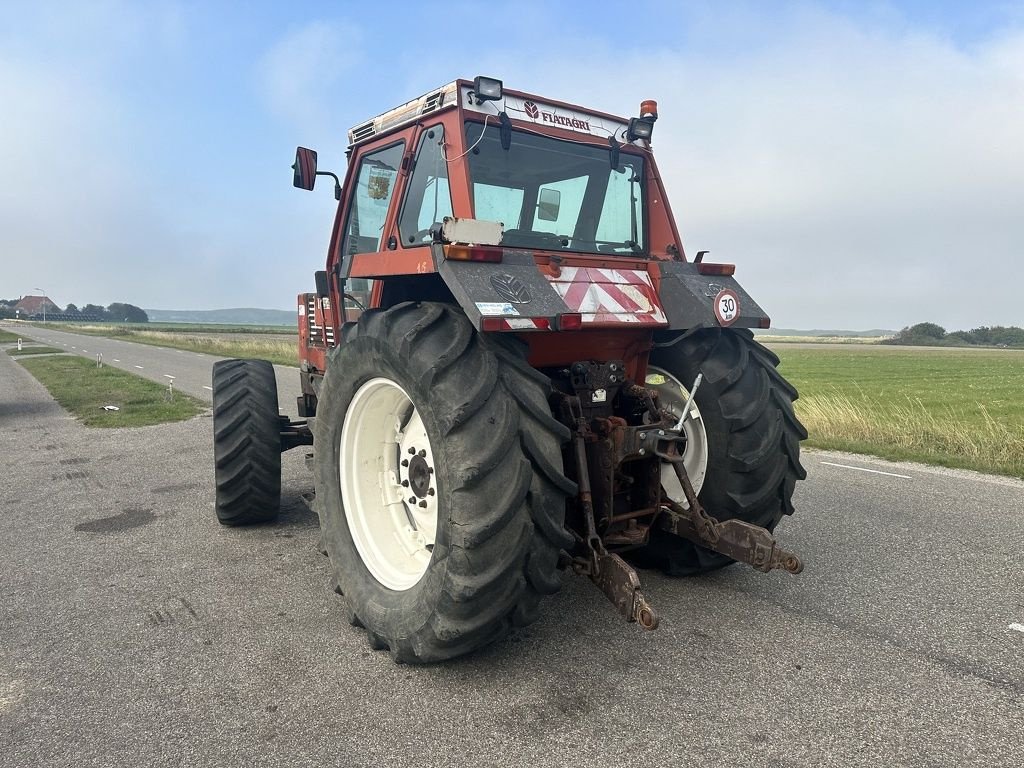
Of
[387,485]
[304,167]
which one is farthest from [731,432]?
[304,167]

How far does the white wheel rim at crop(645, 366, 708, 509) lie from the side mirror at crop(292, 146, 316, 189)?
8.17ft

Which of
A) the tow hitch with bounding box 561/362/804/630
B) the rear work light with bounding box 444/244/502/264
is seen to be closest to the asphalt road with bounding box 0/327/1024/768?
the tow hitch with bounding box 561/362/804/630

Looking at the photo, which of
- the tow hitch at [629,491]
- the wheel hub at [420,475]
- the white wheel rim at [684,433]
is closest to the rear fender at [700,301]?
the tow hitch at [629,491]

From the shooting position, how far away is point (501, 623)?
113 inches

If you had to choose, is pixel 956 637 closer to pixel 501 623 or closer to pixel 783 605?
pixel 783 605

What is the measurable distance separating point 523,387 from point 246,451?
2.88 meters

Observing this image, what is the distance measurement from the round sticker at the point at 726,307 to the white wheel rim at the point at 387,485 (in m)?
1.58

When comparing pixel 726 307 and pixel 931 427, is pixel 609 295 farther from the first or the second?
pixel 931 427

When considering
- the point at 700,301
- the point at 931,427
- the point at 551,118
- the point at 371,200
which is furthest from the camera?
the point at 931,427

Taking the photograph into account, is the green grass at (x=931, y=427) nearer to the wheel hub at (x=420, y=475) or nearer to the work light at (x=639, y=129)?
the work light at (x=639, y=129)

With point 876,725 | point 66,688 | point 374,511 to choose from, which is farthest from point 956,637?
point 66,688

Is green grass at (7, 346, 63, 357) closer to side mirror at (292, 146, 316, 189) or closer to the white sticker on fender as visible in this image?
side mirror at (292, 146, 316, 189)

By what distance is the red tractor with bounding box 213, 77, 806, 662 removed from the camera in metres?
2.81

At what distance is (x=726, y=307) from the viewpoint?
11.9ft
